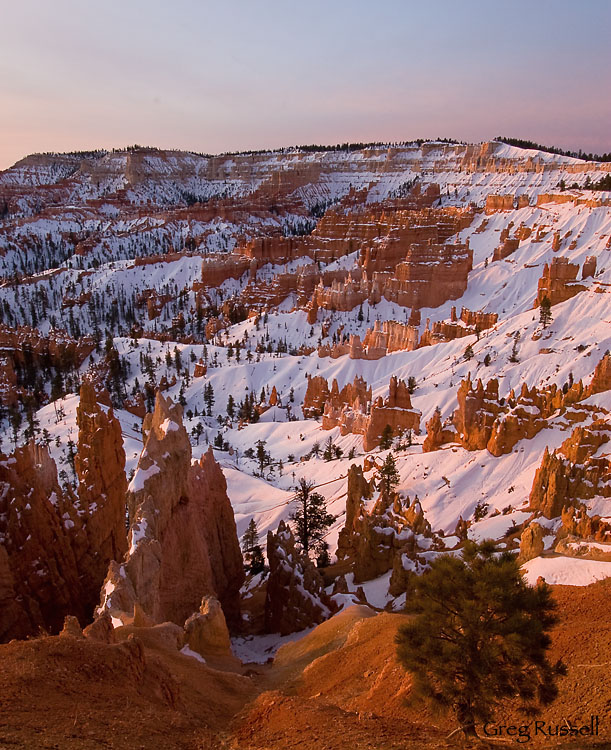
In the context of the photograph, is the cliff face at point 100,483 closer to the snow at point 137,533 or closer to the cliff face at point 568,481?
the snow at point 137,533

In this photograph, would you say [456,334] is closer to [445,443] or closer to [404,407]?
[404,407]

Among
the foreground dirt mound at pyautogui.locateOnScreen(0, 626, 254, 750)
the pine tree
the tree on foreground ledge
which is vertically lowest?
the pine tree

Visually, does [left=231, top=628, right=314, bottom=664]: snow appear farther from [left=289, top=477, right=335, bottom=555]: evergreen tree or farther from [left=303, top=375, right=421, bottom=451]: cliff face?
[left=303, top=375, right=421, bottom=451]: cliff face

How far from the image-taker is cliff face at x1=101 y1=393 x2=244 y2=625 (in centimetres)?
1428

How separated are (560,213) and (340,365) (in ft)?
195

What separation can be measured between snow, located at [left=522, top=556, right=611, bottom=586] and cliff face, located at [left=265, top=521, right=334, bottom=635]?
7.12 m

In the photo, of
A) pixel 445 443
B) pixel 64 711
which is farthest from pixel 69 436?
pixel 64 711

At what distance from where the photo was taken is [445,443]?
1264 inches

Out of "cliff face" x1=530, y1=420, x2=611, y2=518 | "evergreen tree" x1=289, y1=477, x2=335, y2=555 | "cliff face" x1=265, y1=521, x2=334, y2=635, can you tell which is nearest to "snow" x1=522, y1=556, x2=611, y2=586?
"cliff face" x1=265, y1=521, x2=334, y2=635

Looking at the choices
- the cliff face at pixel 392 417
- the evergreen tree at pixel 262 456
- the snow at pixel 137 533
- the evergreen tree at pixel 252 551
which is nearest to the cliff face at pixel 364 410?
the cliff face at pixel 392 417

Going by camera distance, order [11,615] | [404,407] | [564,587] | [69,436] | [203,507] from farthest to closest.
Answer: [69,436]
[404,407]
[203,507]
[11,615]
[564,587]

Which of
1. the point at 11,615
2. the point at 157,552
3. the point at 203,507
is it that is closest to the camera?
the point at 157,552

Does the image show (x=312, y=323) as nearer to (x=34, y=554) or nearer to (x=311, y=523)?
(x=311, y=523)

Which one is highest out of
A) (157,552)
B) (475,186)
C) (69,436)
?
(475,186)
